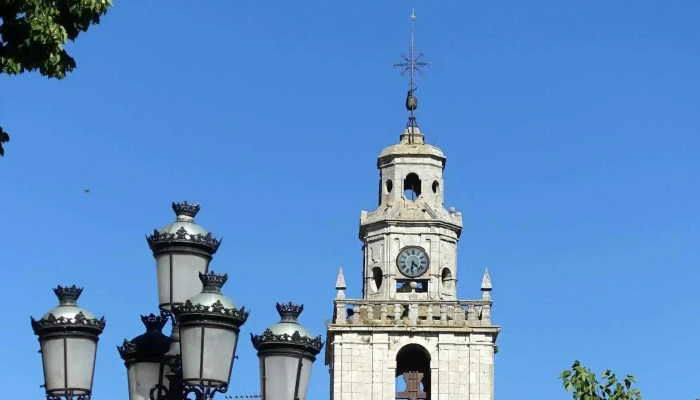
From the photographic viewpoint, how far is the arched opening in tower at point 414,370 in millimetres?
69875

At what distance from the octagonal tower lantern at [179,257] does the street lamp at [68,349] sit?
0.98 m

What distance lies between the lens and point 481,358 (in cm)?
6975

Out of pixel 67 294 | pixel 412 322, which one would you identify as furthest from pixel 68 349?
pixel 412 322

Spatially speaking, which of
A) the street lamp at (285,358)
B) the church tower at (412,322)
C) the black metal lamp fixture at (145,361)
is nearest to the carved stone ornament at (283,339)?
the street lamp at (285,358)

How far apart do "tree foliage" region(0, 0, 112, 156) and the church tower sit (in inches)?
1889

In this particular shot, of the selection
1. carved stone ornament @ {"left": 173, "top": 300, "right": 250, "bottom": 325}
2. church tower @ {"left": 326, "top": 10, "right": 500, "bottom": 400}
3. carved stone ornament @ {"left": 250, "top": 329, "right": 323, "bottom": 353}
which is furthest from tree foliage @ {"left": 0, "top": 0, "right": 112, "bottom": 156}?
church tower @ {"left": 326, "top": 10, "right": 500, "bottom": 400}

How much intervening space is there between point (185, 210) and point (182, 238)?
0.61m

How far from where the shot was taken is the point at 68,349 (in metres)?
24.2

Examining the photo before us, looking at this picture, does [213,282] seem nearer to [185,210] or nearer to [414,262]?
[185,210]

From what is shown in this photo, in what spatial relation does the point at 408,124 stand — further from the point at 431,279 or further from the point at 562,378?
the point at 562,378

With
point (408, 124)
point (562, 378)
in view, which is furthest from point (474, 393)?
point (562, 378)

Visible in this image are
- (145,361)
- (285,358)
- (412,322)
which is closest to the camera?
(285,358)

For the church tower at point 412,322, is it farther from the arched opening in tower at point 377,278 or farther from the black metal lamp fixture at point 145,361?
the black metal lamp fixture at point 145,361

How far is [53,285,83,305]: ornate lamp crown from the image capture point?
81.5 ft
